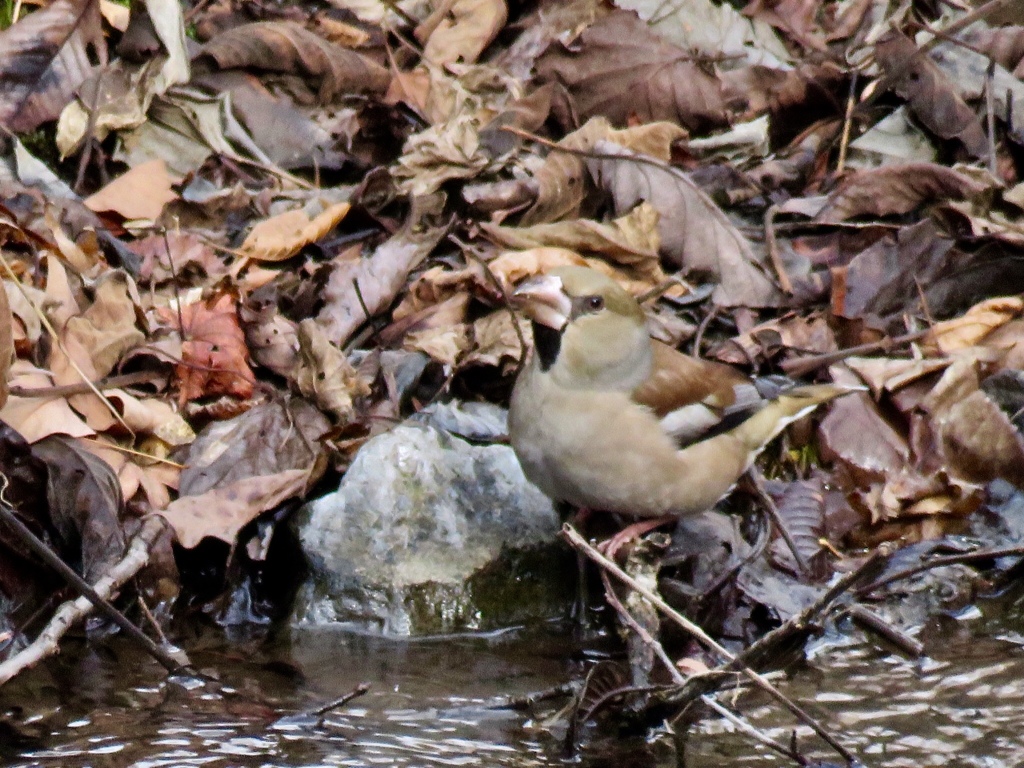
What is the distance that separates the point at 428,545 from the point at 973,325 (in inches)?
102

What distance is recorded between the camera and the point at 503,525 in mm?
4930

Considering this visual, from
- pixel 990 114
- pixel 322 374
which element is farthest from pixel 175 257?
pixel 990 114

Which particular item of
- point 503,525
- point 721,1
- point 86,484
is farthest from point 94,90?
point 721,1

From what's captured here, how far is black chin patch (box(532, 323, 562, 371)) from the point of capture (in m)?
4.57

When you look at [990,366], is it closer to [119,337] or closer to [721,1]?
[721,1]

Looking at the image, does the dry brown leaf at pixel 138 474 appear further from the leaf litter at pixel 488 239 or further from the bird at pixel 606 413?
the bird at pixel 606 413

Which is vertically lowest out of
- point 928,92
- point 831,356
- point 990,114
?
point 831,356

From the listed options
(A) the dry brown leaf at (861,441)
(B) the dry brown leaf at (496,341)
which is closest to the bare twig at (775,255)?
(A) the dry brown leaf at (861,441)

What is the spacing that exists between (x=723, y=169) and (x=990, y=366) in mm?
1519

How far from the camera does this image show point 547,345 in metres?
4.59

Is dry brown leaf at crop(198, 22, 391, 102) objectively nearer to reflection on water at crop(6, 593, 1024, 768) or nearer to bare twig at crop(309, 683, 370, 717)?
reflection on water at crop(6, 593, 1024, 768)

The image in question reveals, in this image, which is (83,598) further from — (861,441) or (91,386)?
(861,441)

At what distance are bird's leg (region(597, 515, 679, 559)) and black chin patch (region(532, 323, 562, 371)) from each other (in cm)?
67

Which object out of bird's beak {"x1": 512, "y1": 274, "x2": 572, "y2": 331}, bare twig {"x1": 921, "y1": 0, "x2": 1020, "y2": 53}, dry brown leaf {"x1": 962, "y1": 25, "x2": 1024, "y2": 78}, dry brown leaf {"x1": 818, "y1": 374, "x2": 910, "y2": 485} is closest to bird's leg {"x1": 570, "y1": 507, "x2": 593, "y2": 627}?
bird's beak {"x1": 512, "y1": 274, "x2": 572, "y2": 331}
